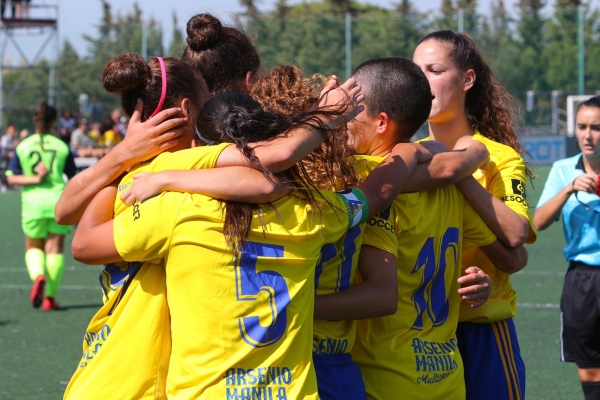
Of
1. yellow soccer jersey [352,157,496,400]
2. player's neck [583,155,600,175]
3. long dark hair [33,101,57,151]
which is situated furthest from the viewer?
long dark hair [33,101,57,151]

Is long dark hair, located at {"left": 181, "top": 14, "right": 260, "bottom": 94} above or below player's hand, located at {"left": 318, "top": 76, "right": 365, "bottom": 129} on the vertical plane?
above

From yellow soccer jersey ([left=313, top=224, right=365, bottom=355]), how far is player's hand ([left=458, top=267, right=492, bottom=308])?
496 mm

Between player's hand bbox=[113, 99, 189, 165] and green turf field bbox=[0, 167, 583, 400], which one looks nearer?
player's hand bbox=[113, 99, 189, 165]

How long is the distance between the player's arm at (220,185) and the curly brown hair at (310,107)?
0.21 metres

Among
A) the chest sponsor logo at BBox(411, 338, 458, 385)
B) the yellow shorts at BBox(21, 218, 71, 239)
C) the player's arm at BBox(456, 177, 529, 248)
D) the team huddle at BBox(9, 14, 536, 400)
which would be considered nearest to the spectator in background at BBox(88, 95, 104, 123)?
the yellow shorts at BBox(21, 218, 71, 239)

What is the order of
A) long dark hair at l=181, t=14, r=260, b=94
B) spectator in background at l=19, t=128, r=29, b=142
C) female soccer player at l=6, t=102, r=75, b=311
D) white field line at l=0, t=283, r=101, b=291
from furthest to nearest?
spectator in background at l=19, t=128, r=29, b=142, white field line at l=0, t=283, r=101, b=291, female soccer player at l=6, t=102, r=75, b=311, long dark hair at l=181, t=14, r=260, b=94

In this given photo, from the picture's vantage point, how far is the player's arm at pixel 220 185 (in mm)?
2174

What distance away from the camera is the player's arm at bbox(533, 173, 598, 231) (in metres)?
4.88

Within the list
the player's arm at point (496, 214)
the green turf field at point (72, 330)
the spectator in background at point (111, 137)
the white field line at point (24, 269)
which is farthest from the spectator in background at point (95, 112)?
the player's arm at point (496, 214)

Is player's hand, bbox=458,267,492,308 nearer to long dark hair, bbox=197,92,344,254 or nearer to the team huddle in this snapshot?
the team huddle

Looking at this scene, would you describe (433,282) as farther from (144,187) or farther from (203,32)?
(203,32)

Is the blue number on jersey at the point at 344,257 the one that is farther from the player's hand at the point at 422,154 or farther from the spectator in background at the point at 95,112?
the spectator in background at the point at 95,112

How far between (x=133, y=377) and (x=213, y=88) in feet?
3.74

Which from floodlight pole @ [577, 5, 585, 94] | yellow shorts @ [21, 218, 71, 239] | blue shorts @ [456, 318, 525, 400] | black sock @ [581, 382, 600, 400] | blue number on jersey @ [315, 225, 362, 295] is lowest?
black sock @ [581, 382, 600, 400]
